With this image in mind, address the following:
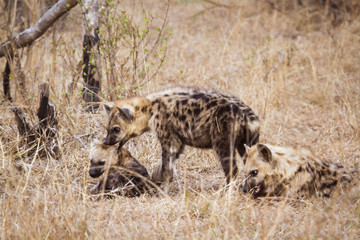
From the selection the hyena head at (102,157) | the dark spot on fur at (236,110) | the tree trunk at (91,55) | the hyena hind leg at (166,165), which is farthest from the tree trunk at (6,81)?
the dark spot on fur at (236,110)

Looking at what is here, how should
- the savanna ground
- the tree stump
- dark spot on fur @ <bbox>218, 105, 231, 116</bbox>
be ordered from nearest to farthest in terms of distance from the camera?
the savanna ground
dark spot on fur @ <bbox>218, 105, 231, 116</bbox>
the tree stump

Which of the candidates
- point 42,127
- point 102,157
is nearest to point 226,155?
point 102,157

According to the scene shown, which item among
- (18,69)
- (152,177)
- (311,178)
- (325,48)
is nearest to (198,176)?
(152,177)

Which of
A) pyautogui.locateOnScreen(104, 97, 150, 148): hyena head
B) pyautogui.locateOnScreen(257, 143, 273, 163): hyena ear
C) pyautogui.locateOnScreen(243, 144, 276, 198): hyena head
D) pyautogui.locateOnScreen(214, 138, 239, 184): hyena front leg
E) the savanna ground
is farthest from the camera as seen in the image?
pyautogui.locateOnScreen(104, 97, 150, 148): hyena head

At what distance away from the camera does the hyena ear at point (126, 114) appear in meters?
5.14

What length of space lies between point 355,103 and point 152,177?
359cm

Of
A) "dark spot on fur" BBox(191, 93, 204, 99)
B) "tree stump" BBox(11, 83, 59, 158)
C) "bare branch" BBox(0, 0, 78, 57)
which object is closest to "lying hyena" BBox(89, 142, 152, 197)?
"tree stump" BBox(11, 83, 59, 158)

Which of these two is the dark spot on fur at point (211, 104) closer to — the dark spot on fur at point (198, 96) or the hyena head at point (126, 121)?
the dark spot on fur at point (198, 96)

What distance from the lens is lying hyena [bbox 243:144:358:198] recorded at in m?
4.57

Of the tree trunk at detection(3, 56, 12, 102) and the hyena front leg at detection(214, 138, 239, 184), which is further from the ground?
the tree trunk at detection(3, 56, 12, 102)

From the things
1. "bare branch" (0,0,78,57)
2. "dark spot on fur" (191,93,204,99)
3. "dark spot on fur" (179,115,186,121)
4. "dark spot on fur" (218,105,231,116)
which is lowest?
"dark spot on fur" (179,115,186,121)

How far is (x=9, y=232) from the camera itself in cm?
363

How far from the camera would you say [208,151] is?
6.09m

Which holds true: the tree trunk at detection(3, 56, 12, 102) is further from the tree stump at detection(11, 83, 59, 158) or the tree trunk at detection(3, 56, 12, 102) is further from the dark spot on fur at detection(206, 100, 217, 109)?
the dark spot on fur at detection(206, 100, 217, 109)
